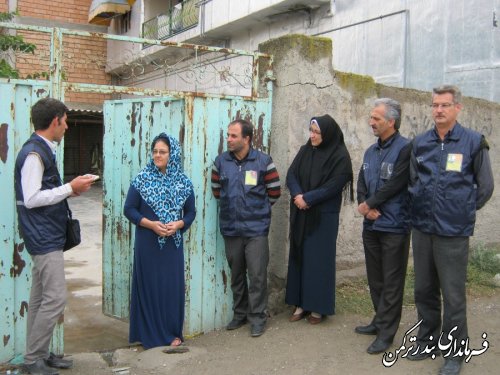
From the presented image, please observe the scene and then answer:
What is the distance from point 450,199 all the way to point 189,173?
205cm

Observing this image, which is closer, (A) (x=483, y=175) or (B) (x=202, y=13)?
(A) (x=483, y=175)

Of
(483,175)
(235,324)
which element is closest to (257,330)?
(235,324)

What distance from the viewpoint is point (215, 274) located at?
4.63 metres

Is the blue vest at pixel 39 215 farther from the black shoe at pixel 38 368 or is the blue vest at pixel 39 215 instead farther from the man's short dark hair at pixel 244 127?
the man's short dark hair at pixel 244 127

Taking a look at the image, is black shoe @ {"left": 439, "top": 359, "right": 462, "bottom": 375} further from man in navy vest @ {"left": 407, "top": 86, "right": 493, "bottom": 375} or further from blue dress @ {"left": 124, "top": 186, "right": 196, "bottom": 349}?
blue dress @ {"left": 124, "top": 186, "right": 196, "bottom": 349}

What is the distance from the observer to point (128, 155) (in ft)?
15.8

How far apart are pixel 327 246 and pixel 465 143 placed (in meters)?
1.46

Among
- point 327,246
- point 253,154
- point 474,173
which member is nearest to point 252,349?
point 327,246

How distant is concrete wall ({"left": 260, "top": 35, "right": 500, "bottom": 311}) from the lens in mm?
4820

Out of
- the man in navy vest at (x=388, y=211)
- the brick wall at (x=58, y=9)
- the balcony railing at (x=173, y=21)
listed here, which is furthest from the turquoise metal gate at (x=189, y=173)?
the brick wall at (x=58, y=9)

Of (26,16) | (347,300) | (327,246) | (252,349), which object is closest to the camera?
(252,349)

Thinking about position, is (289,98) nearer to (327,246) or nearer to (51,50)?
(327,246)

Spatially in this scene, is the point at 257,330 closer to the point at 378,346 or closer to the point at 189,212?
the point at 378,346

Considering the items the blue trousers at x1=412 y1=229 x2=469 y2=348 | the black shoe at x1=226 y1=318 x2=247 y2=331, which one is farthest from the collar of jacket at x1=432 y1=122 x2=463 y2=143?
the black shoe at x1=226 y1=318 x2=247 y2=331
